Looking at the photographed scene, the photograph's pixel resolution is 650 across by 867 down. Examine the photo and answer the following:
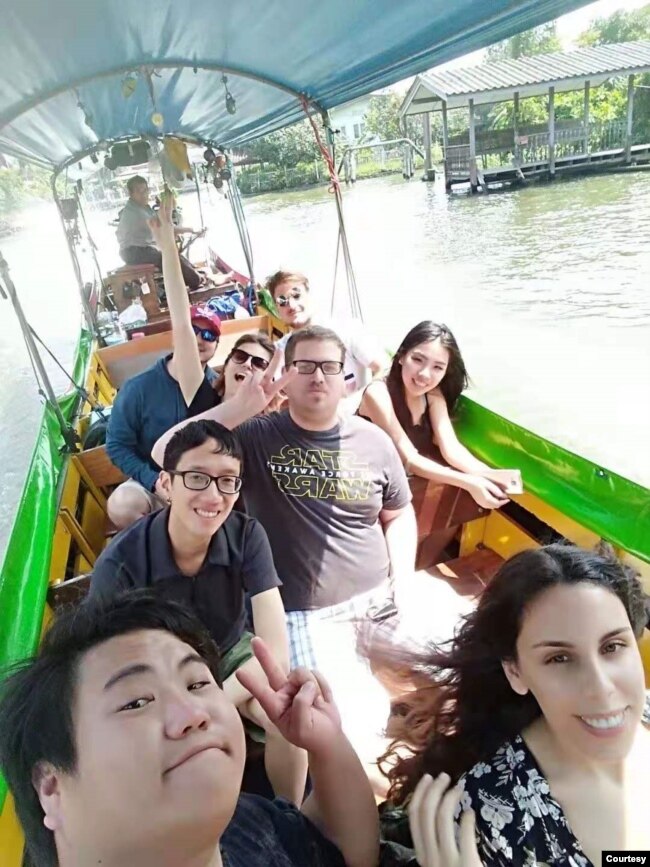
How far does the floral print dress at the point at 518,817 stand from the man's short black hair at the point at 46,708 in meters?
0.59

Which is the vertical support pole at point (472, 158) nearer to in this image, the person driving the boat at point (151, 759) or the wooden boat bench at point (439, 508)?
the wooden boat bench at point (439, 508)

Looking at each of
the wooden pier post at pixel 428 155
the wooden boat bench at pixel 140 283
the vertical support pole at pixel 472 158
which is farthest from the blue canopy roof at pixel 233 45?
the wooden pier post at pixel 428 155

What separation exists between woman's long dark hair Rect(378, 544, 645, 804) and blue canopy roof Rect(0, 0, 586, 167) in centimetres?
164

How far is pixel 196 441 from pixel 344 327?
137 centimetres

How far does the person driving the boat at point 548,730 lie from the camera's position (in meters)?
0.90

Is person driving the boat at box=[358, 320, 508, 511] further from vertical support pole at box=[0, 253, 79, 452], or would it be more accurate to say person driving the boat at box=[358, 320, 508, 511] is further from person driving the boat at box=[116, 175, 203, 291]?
person driving the boat at box=[116, 175, 203, 291]

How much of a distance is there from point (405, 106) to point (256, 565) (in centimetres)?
2053

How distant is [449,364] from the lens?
7.86 feet

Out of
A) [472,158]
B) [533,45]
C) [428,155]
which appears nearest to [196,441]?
[472,158]

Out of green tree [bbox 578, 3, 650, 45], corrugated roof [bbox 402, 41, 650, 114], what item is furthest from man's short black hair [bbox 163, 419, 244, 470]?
green tree [bbox 578, 3, 650, 45]

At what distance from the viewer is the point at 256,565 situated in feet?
4.95

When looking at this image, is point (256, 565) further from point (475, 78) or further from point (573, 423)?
point (475, 78)

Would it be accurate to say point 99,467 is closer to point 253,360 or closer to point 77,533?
point 77,533

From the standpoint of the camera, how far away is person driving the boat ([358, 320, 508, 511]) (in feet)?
7.23
